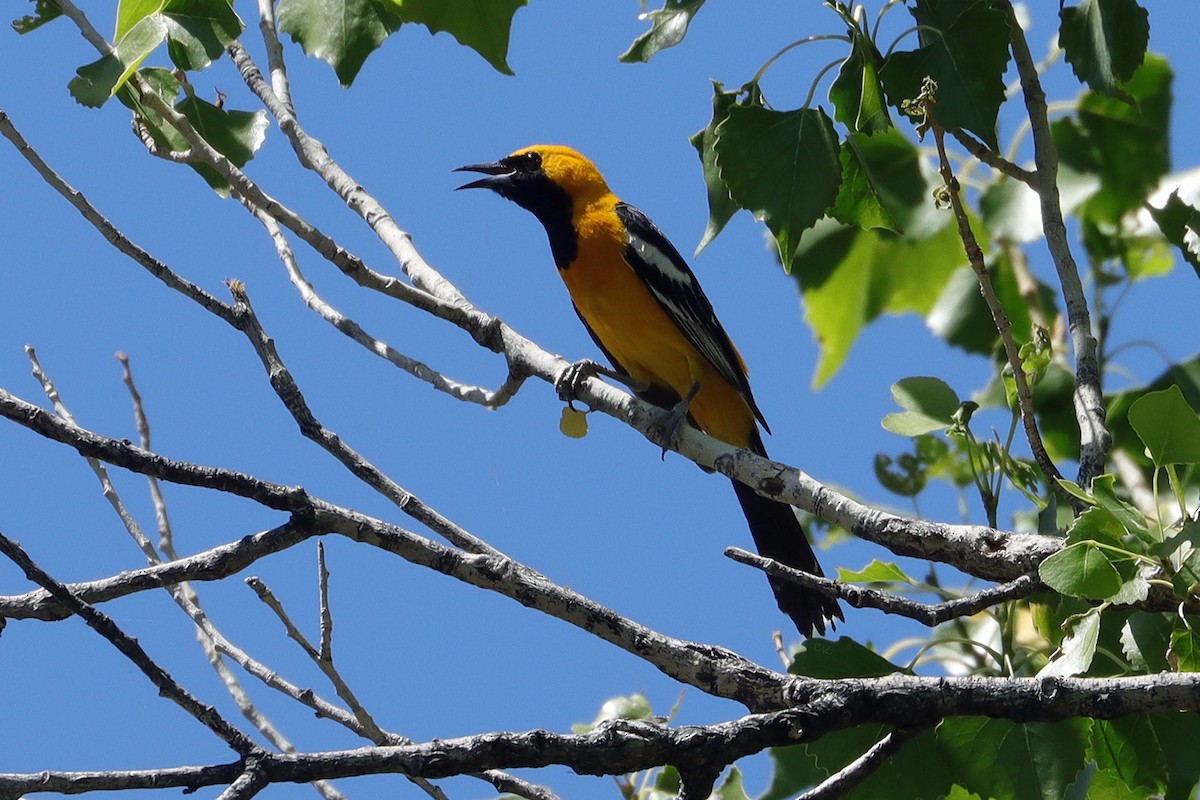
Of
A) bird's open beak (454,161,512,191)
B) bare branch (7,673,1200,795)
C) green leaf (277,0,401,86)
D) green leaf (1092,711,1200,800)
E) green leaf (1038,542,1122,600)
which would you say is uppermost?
bird's open beak (454,161,512,191)

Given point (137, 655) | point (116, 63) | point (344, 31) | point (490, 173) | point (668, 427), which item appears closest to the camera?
point (137, 655)

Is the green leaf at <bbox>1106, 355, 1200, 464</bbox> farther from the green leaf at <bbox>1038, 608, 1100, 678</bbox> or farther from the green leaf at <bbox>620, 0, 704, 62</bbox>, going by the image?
the green leaf at <bbox>620, 0, 704, 62</bbox>

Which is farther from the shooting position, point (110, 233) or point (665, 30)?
point (665, 30)

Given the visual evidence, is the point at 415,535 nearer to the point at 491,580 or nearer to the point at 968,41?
the point at 491,580

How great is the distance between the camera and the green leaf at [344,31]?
272cm

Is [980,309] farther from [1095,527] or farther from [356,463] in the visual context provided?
[356,463]

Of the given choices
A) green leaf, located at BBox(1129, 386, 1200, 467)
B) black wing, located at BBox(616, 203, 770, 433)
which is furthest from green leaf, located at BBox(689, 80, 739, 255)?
black wing, located at BBox(616, 203, 770, 433)

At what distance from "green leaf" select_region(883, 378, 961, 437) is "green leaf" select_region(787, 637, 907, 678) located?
0.63 meters

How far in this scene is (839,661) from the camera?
2.58m

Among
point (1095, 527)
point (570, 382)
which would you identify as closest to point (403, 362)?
point (570, 382)

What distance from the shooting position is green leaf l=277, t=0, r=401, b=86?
272cm

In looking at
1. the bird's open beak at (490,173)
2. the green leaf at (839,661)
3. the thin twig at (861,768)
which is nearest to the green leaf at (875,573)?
the green leaf at (839,661)

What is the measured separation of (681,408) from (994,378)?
46.3 inches

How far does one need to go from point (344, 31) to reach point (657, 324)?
241cm
